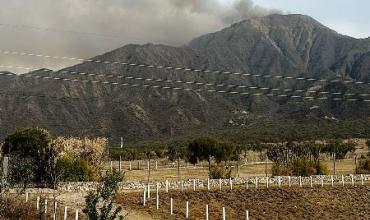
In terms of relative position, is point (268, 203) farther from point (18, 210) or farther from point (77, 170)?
point (77, 170)

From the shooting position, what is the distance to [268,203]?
165 ft

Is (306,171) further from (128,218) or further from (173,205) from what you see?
(128,218)

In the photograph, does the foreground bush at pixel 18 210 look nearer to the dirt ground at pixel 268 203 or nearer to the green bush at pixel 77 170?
the dirt ground at pixel 268 203

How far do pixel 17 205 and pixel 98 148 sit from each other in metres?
44.9

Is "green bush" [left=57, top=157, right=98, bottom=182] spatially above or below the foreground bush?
above

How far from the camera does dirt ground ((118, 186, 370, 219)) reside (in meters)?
44.1

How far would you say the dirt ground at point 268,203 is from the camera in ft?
145

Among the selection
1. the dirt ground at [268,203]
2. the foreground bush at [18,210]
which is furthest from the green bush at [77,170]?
the foreground bush at [18,210]

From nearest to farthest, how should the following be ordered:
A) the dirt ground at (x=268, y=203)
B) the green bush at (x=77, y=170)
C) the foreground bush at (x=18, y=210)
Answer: the foreground bush at (x=18, y=210) → the dirt ground at (x=268, y=203) → the green bush at (x=77, y=170)

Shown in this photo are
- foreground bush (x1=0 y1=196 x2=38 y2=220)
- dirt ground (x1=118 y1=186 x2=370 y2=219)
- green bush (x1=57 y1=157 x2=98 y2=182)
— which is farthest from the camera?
green bush (x1=57 y1=157 x2=98 y2=182)

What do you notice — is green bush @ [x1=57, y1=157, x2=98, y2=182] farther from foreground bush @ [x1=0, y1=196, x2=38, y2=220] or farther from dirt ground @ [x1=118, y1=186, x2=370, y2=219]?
foreground bush @ [x1=0, y1=196, x2=38, y2=220]

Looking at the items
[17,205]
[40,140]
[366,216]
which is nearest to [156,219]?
[17,205]

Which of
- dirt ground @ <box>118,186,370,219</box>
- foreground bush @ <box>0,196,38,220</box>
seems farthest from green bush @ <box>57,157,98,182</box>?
foreground bush @ <box>0,196,38,220</box>

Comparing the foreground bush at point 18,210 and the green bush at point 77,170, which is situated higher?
the green bush at point 77,170
